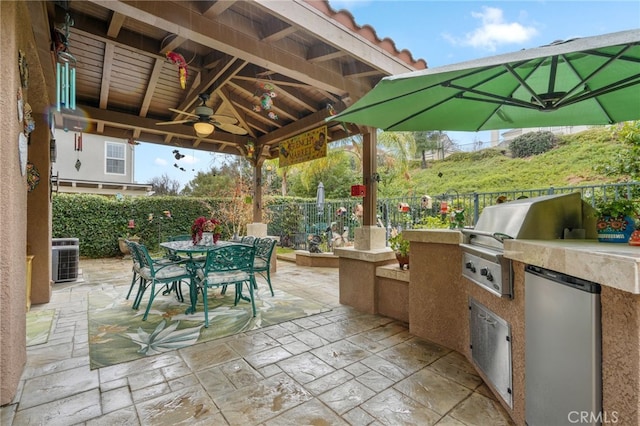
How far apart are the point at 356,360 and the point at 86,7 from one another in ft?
13.4

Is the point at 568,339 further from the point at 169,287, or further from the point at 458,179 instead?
the point at 458,179

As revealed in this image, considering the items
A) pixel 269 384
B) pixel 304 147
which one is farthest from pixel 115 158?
pixel 269 384

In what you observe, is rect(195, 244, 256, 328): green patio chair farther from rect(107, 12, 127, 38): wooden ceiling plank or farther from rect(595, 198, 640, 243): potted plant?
rect(595, 198, 640, 243): potted plant

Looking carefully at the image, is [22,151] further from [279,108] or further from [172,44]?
[279,108]

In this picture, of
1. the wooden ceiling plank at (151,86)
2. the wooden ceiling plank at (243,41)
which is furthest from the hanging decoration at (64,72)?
the wooden ceiling plank at (151,86)

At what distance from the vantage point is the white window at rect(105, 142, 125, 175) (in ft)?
35.9

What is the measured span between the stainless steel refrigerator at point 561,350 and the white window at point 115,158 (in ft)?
44.1

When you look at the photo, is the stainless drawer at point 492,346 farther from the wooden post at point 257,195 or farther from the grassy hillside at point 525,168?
the grassy hillside at point 525,168

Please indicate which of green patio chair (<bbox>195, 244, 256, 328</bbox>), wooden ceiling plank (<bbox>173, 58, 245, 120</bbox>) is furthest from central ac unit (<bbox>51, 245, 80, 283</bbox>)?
wooden ceiling plank (<bbox>173, 58, 245, 120</bbox>)

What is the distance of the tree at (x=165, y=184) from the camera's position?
16.5m

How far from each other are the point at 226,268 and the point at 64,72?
2346 millimetres

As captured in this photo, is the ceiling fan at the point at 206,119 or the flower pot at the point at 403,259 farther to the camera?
the ceiling fan at the point at 206,119

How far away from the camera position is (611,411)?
992 millimetres

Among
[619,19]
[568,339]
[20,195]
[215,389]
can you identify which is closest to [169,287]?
[20,195]
